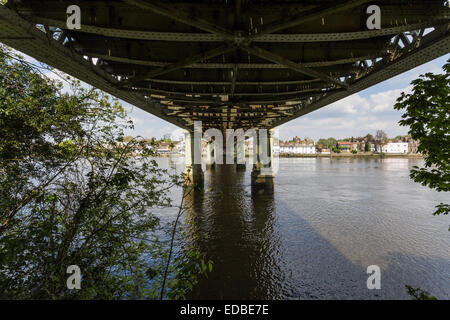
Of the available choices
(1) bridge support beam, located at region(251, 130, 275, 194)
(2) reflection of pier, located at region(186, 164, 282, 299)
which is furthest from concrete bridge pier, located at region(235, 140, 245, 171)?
(2) reflection of pier, located at region(186, 164, 282, 299)

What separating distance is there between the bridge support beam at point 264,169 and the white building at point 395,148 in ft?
429

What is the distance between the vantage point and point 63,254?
144 inches

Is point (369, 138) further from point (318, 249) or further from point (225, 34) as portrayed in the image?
point (225, 34)

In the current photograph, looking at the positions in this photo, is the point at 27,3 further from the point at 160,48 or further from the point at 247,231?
the point at 247,231

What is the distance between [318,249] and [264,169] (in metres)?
15.0

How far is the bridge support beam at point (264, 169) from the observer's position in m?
23.0

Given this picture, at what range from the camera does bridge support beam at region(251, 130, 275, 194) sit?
2303 centimetres

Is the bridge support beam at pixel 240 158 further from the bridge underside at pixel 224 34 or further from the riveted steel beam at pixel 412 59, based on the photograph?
the bridge underside at pixel 224 34

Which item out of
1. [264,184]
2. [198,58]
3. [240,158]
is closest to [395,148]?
[240,158]

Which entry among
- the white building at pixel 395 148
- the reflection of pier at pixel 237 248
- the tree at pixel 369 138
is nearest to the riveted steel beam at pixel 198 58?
the reflection of pier at pixel 237 248

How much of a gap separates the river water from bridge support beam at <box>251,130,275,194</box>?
4708mm

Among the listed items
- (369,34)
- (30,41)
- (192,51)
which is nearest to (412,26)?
(369,34)

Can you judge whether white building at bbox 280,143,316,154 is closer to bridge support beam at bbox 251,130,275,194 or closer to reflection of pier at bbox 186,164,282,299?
bridge support beam at bbox 251,130,275,194

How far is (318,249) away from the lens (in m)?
9.65
